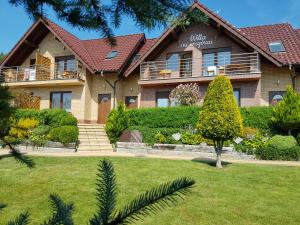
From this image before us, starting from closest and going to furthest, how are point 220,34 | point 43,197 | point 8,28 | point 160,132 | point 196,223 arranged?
point 8,28, point 196,223, point 43,197, point 160,132, point 220,34

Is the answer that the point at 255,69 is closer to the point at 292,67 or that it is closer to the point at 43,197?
Result: the point at 292,67

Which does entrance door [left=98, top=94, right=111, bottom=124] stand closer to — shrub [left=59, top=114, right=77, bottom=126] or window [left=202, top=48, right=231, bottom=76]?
shrub [left=59, top=114, right=77, bottom=126]

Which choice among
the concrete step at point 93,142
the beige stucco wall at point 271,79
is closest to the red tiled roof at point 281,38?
the beige stucco wall at point 271,79

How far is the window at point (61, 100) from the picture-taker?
2742 cm

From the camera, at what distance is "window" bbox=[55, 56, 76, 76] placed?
27.8 meters

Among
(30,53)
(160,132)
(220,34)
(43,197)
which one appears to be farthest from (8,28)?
(30,53)

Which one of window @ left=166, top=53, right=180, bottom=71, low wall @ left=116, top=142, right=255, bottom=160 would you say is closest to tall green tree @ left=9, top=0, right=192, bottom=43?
low wall @ left=116, top=142, right=255, bottom=160

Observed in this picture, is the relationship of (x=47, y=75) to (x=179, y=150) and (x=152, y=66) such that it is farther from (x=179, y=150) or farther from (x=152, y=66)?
(x=179, y=150)

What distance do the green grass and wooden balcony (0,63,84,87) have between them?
45.7 ft

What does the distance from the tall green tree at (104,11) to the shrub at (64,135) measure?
17.4 meters

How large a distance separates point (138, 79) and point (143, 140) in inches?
333

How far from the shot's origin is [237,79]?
21.6 m

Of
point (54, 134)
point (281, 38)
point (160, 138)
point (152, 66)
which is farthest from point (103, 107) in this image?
point (281, 38)

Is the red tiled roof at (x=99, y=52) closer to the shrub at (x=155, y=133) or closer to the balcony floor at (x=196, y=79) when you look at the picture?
the balcony floor at (x=196, y=79)
